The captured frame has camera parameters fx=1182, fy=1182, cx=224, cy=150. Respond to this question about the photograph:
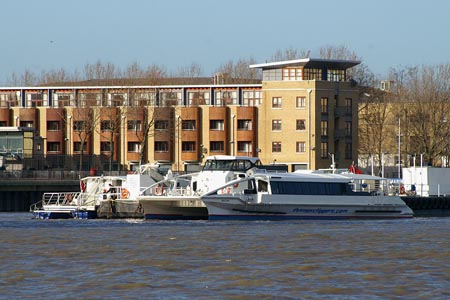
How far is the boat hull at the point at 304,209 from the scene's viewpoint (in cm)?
7800

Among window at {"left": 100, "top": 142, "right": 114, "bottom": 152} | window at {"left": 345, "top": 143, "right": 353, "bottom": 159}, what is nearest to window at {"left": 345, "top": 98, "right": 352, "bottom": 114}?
window at {"left": 345, "top": 143, "right": 353, "bottom": 159}

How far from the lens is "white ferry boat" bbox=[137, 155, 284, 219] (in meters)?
79.8

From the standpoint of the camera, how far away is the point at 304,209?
80875 mm

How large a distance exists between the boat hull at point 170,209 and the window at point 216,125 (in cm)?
5733

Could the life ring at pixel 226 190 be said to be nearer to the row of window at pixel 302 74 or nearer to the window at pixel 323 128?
the row of window at pixel 302 74

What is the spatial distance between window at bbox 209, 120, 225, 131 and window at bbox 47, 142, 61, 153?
18.1 metres

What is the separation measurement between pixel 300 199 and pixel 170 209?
8.90 m

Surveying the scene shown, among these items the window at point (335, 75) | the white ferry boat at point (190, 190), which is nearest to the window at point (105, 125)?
the window at point (335, 75)

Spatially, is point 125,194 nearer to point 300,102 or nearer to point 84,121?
point 300,102

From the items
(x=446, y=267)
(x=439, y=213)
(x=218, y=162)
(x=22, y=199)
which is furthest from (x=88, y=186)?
(x=446, y=267)

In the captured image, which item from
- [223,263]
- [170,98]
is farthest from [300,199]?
[170,98]

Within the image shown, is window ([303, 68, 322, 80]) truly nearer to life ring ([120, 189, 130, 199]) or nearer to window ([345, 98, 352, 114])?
window ([345, 98, 352, 114])

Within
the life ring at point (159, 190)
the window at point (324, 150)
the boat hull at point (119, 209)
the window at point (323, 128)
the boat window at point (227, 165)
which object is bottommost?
the boat hull at point (119, 209)

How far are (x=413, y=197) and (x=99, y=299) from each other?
62518 millimetres
